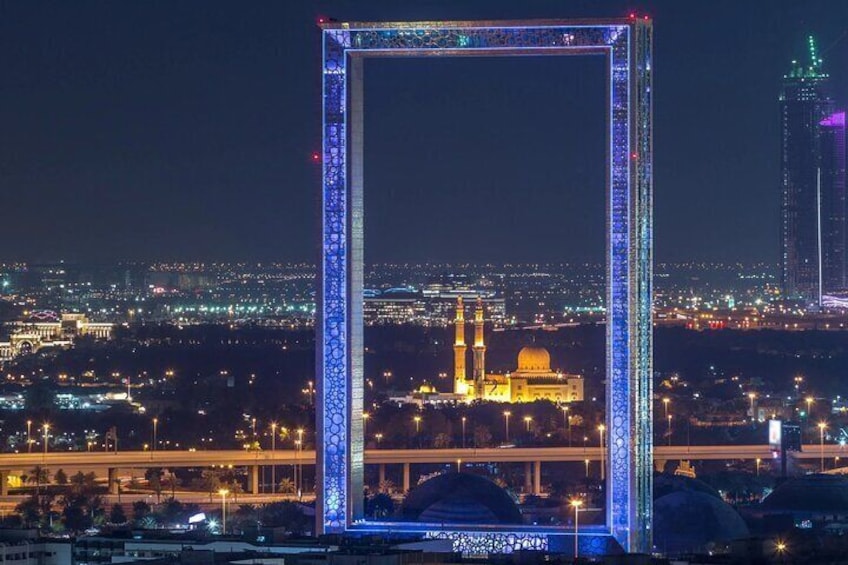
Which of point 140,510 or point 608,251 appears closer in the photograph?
point 608,251

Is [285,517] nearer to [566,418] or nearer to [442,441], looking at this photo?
[442,441]

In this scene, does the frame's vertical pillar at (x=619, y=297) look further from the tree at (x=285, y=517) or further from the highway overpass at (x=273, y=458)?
the highway overpass at (x=273, y=458)

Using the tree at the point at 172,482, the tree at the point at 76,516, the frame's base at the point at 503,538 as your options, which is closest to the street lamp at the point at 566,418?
the tree at the point at 172,482

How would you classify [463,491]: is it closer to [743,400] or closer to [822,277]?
[743,400]

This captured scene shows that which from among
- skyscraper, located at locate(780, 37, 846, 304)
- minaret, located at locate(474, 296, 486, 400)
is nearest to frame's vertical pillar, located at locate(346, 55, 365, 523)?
minaret, located at locate(474, 296, 486, 400)

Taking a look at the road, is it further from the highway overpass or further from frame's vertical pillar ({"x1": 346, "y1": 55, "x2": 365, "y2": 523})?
frame's vertical pillar ({"x1": 346, "y1": 55, "x2": 365, "y2": 523})

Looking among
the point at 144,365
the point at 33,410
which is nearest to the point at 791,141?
the point at 144,365

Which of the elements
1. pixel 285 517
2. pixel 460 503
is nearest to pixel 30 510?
pixel 285 517

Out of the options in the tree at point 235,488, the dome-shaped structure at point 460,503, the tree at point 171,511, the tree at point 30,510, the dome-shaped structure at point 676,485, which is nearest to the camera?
the dome-shaped structure at point 460,503
